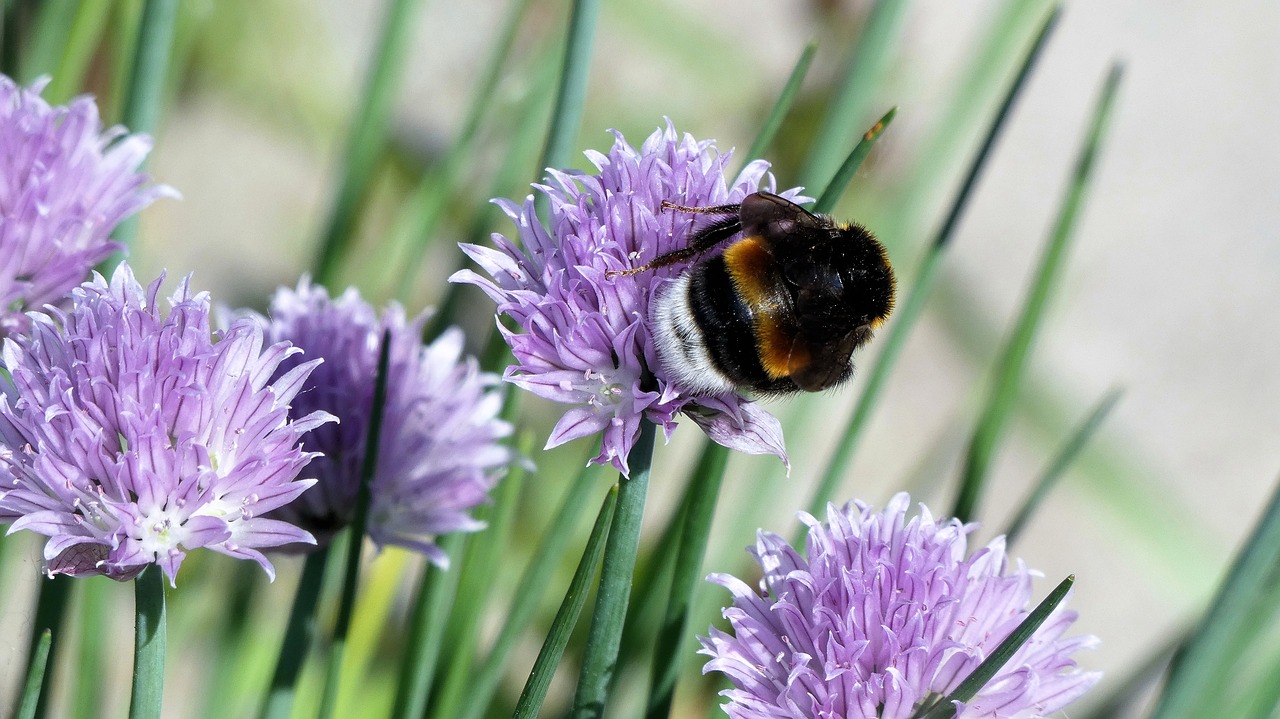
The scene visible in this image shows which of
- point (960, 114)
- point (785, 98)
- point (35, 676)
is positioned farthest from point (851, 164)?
point (960, 114)

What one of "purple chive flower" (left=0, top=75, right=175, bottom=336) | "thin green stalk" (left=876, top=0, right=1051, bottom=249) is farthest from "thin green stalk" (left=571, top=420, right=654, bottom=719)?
"thin green stalk" (left=876, top=0, right=1051, bottom=249)

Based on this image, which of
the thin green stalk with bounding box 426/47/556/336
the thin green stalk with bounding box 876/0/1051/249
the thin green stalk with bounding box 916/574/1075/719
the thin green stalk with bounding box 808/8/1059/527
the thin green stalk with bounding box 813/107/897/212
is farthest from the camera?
the thin green stalk with bounding box 876/0/1051/249

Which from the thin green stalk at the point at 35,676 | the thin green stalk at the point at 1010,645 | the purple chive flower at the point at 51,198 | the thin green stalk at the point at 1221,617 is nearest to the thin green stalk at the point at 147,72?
the purple chive flower at the point at 51,198

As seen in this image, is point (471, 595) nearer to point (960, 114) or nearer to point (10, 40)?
point (10, 40)

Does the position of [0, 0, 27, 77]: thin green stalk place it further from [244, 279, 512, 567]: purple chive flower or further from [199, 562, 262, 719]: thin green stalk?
[199, 562, 262, 719]: thin green stalk

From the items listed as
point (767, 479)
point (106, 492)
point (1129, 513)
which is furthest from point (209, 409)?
point (1129, 513)

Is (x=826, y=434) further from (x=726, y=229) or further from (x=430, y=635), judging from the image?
(x=726, y=229)
